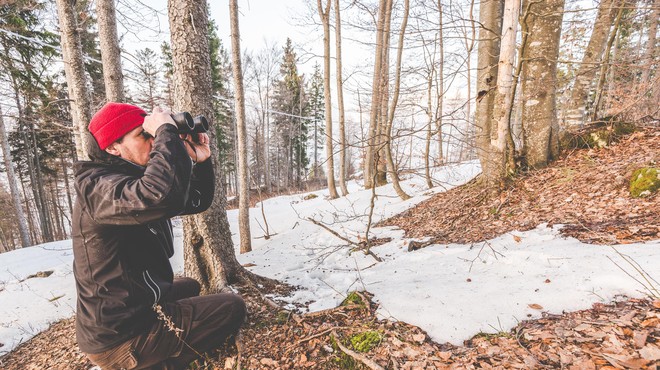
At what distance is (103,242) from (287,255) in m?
3.97

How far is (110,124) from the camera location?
1.67m

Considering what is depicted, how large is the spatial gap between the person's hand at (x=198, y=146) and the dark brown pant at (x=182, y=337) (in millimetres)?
989

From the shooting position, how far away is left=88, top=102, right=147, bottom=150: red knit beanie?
1.66 metres

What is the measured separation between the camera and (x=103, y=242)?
1.60 m

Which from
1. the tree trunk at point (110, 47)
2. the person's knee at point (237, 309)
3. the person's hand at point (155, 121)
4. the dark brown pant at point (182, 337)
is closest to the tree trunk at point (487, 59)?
the person's knee at point (237, 309)

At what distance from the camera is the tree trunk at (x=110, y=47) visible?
4.45m

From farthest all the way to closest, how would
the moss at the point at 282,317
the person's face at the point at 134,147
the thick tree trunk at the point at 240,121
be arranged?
the thick tree trunk at the point at 240,121 → the moss at the point at 282,317 → the person's face at the point at 134,147

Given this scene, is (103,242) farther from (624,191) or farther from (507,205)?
(624,191)

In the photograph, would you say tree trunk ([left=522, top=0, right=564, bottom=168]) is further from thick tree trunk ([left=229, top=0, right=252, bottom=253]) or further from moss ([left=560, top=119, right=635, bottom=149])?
thick tree trunk ([left=229, top=0, right=252, bottom=253])

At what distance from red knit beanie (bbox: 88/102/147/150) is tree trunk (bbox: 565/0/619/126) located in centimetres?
704

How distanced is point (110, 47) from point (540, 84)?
7.24 meters

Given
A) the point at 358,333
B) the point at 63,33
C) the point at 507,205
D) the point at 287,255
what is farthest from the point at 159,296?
the point at 63,33

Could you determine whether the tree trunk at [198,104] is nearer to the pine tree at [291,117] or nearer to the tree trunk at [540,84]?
the tree trunk at [540,84]

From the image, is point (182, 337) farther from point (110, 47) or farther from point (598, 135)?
point (598, 135)
